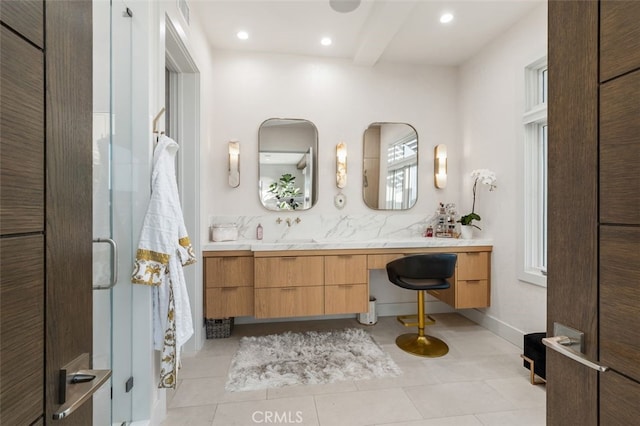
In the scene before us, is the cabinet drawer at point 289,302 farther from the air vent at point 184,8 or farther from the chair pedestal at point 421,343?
the air vent at point 184,8

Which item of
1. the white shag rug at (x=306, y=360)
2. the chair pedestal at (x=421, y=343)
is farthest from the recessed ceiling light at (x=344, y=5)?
the white shag rug at (x=306, y=360)

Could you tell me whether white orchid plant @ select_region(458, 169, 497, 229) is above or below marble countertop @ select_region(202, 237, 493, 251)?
above

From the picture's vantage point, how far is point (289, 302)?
2.64m

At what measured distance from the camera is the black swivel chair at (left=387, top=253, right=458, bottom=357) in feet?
7.90

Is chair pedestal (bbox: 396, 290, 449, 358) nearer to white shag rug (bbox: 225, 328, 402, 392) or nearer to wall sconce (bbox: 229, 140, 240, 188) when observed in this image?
white shag rug (bbox: 225, 328, 402, 392)

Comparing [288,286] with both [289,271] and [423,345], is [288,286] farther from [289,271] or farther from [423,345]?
[423,345]

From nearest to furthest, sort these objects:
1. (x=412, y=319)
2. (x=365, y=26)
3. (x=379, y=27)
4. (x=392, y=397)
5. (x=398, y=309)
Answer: (x=392, y=397) < (x=379, y=27) < (x=365, y=26) < (x=412, y=319) < (x=398, y=309)

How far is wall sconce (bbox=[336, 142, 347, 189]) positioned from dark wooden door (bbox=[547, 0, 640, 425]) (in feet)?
8.58

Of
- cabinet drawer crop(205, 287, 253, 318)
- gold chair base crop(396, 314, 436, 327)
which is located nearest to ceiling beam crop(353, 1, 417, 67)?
cabinet drawer crop(205, 287, 253, 318)

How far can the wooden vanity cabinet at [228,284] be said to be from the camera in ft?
8.57

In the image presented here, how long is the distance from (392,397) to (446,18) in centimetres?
315

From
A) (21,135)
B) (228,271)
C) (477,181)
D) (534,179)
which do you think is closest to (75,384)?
(21,135)

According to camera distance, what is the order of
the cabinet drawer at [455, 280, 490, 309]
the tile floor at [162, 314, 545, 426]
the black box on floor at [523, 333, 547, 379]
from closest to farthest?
the tile floor at [162, 314, 545, 426]
the black box on floor at [523, 333, 547, 379]
the cabinet drawer at [455, 280, 490, 309]

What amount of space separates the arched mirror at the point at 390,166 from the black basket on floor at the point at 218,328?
1973 mm
